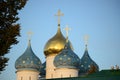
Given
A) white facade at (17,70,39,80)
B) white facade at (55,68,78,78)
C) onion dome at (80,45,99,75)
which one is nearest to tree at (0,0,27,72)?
white facade at (55,68,78,78)

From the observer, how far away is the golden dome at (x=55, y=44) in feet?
123

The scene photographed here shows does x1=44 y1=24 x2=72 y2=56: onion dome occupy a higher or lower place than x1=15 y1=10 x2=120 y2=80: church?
higher

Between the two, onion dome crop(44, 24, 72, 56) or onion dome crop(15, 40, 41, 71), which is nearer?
onion dome crop(15, 40, 41, 71)

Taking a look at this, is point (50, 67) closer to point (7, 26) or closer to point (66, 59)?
point (66, 59)

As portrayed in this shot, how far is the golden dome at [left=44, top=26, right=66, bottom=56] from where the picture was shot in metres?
37.4

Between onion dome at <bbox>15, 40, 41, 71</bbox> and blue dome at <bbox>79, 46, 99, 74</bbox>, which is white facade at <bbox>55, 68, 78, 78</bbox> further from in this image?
onion dome at <bbox>15, 40, 41, 71</bbox>

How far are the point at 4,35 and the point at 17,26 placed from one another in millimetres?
654

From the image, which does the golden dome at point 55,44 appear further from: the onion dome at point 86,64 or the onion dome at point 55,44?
the onion dome at point 86,64

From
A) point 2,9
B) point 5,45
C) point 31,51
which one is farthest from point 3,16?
point 31,51

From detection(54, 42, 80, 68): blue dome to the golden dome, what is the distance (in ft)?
5.82

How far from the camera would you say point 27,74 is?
3672 cm

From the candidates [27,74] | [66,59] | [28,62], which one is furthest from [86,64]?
[27,74]

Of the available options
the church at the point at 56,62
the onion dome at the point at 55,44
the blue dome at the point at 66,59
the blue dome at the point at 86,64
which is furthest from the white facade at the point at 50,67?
the blue dome at the point at 86,64

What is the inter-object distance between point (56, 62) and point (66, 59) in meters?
1.13
